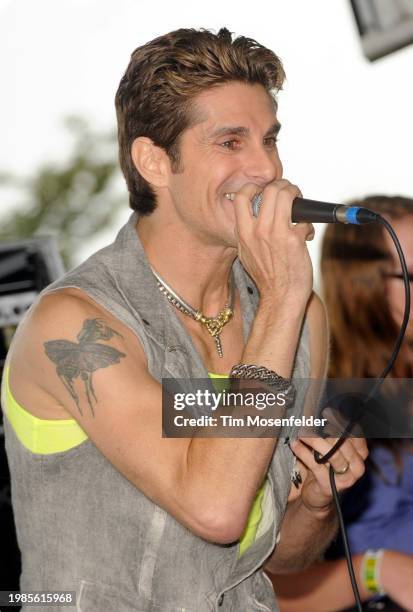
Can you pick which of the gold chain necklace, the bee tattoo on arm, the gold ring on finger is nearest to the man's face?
the gold chain necklace

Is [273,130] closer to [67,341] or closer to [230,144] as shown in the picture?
[230,144]

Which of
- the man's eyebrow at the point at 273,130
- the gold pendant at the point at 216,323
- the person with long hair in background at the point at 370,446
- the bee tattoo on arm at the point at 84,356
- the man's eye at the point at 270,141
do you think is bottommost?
the person with long hair in background at the point at 370,446

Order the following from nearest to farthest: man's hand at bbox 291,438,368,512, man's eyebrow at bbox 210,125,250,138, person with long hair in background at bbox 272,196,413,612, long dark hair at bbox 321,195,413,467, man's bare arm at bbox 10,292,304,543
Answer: man's bare arm at bbox 10,292,304,543 < man's hand at bbox 291,438,368,512 < man's eyebrow at bbox 210,125,250,138 < person with long hair in background at bbox 272,196,413,612 < long dark hair at bbox 321,195,413,467

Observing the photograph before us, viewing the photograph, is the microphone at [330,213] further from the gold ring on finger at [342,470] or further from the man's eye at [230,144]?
the gold ring on finger at [342,470]

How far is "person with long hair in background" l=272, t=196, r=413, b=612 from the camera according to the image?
8.41ft

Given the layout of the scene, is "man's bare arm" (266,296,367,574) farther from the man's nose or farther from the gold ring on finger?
the man's nose

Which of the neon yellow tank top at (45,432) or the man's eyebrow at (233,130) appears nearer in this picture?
the neon yellow tank top at (45,432)

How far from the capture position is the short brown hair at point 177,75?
190cm

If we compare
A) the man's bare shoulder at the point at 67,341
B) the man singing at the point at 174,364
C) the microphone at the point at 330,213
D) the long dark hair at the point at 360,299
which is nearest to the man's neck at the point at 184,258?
the man singing at the point at 174,364

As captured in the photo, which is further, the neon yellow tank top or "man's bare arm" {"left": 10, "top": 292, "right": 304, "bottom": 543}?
the neon yellow tank top

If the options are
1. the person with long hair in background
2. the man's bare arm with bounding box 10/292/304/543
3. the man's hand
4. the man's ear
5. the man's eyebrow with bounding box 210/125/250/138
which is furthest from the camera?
the person with long hair in background

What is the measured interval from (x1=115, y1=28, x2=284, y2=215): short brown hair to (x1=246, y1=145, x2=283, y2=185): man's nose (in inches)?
6.5

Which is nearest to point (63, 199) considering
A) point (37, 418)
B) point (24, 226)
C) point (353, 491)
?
point (24, 226)

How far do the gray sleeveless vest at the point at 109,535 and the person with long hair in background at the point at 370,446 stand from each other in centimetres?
79
